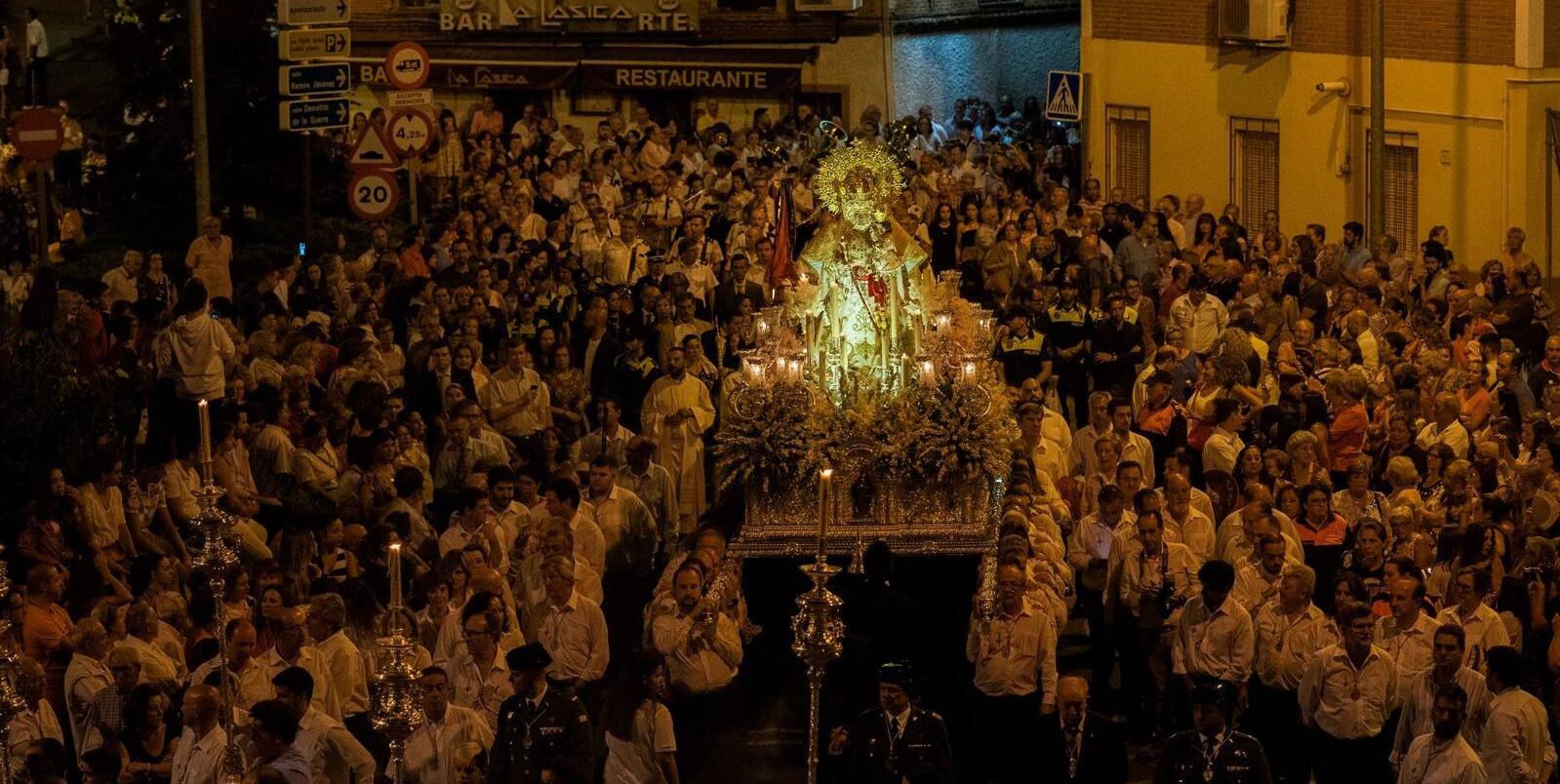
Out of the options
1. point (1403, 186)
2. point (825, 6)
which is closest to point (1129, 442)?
point (1403, 186)

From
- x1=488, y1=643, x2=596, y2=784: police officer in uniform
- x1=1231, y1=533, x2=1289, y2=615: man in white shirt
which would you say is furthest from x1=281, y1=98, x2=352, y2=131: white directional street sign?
x1=488, y1=643, x2=596, y2=784: police officer in uniform

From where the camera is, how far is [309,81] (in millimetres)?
25844

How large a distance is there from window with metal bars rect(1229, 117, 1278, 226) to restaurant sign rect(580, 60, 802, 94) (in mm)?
8883

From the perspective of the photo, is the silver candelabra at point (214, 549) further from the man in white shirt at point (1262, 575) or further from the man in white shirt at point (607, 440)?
the man in white shirt at point (607, 440)

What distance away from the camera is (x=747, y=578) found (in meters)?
19.0

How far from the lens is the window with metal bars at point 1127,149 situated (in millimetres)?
34719

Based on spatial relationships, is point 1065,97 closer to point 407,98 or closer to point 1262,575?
point 407,98

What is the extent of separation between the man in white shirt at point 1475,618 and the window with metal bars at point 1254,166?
697 inches

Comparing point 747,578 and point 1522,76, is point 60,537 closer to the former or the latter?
point 747,578

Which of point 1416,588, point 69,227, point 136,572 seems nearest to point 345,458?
point 136,572

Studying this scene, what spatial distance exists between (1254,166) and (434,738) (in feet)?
68.3

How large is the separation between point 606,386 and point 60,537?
6157mm

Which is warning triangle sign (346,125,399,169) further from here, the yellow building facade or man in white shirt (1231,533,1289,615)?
man in white shirt (1231,533,1289,615)

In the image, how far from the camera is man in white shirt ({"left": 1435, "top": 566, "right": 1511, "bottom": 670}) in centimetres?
1531
